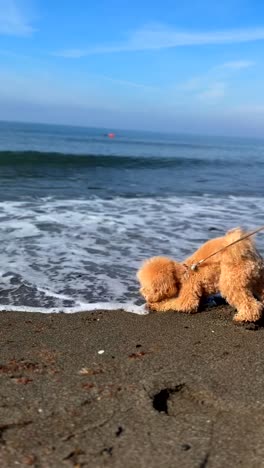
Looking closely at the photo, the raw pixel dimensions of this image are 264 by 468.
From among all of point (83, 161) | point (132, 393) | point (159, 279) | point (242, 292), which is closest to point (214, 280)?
point (242, 292)

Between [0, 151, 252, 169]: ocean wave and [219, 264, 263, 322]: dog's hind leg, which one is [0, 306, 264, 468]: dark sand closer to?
[219, 264, 263, 322]: dog's hind leg

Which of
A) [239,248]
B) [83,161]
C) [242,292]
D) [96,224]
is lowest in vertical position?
[96,224]

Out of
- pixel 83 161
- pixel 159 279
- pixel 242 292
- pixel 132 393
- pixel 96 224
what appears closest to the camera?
pixel 132 393

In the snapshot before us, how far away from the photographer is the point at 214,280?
3793 mm

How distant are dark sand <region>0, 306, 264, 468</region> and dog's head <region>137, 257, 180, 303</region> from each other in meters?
0.20

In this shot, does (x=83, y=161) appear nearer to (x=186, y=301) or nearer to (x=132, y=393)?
(x=186, y=301)

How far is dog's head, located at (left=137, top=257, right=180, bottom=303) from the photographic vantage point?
3791 millimetres

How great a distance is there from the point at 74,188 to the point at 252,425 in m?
10.7

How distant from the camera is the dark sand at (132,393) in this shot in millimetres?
2012

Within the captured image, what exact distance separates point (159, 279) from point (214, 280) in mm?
416

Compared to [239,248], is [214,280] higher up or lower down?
lower down

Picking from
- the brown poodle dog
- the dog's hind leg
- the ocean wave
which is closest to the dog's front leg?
the brown poodle dog

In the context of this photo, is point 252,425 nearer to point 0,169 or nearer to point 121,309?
point 121,309

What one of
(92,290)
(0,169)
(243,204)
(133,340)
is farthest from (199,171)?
(133,340)
